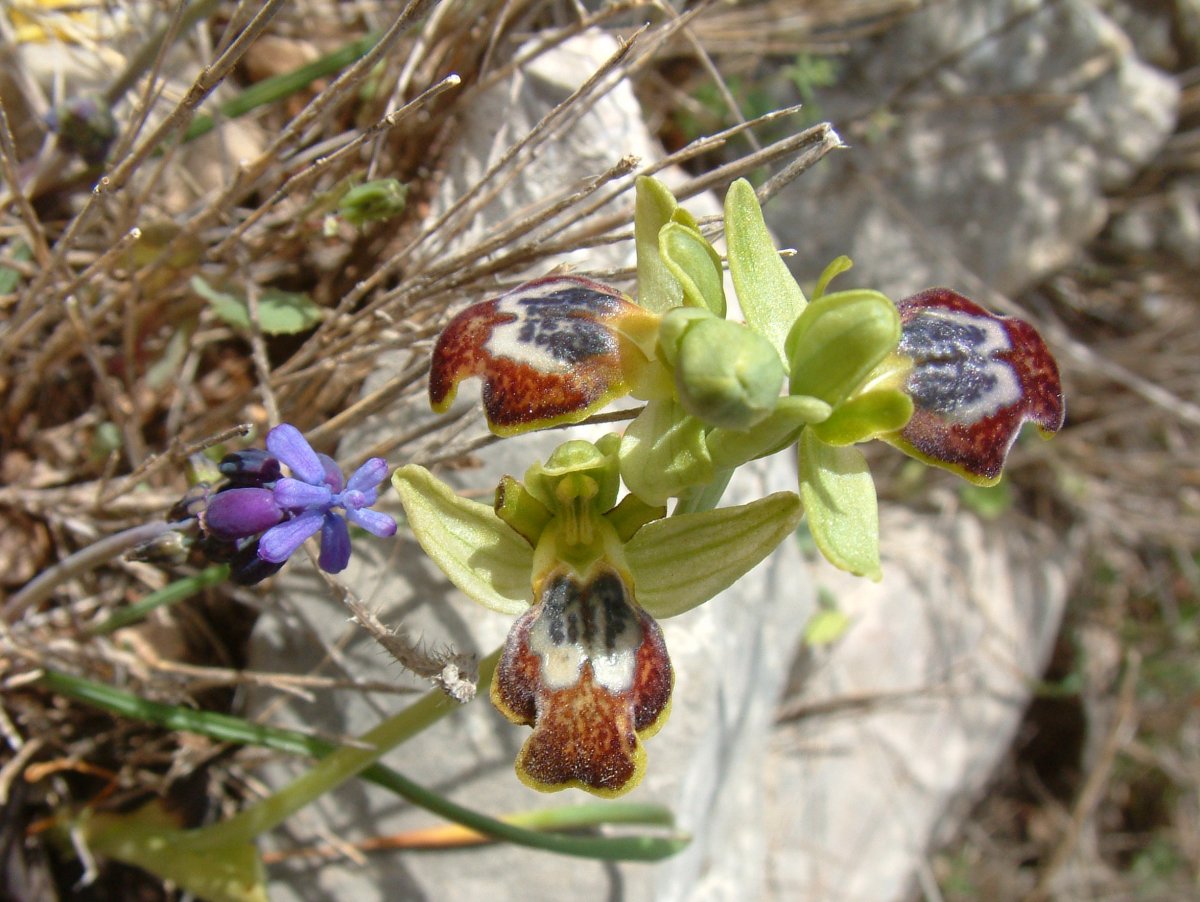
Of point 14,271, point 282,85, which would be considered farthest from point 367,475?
point 282,85

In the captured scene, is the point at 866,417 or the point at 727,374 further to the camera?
the point at 866,417

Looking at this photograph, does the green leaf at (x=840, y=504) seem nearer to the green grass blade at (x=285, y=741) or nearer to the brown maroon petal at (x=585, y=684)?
the brown maroon petal at (x=585, y=684)

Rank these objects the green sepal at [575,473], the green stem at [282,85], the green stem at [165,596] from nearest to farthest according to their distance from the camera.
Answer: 1. the green sepal at [575,473]
2. the green stem at [165,596]
3. the green stem at [282,85]

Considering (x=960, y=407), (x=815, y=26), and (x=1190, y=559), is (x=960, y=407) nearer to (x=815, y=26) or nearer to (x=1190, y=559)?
(x=815, y=26)

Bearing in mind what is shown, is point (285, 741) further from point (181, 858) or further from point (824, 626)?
point (824, 626)

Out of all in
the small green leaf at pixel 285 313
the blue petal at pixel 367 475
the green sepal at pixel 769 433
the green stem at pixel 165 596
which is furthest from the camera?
the small green leaf at pixel 285 313

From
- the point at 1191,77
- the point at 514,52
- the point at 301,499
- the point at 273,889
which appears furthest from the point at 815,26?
the point at 273,889

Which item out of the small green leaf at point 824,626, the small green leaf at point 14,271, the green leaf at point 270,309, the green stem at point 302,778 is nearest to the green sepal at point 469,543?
the green stem at point 302,778
